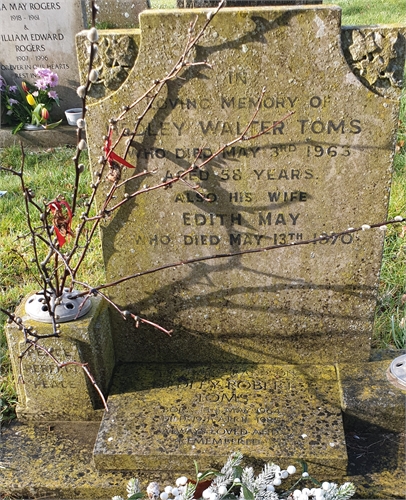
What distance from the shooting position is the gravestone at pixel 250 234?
2154mm

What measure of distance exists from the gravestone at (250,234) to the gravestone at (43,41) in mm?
4379

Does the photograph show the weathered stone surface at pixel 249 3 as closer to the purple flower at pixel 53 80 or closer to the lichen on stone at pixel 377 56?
the lichen on stone at pixel 377 56

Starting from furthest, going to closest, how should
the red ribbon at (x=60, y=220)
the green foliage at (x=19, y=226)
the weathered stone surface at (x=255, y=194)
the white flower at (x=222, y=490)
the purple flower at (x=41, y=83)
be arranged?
the purple flower at (x=41, y=83) < the green foliage at (x=19, y=226) < the red ribbon at (x=60, y=220) < the weathered stone surface at (x=255, y=194) < the white flower at (x=222, y=490)

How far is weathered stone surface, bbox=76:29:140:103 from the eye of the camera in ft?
7.11

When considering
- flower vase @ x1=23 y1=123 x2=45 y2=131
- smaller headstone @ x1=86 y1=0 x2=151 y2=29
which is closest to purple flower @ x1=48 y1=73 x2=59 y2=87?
flower vase @ x1=23 y1=123 x2=45 y2=131

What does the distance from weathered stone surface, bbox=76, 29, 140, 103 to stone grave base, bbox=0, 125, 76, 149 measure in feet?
12.5

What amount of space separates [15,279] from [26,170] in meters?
1.81

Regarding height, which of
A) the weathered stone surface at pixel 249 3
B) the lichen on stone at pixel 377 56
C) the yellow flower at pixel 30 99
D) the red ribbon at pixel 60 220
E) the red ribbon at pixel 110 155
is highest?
the weathered stone surface at pixel 249 3

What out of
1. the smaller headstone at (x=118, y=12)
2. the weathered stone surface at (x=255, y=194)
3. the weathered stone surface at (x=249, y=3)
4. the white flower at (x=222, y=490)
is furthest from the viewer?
the smaller headstone at (x=118, y=12)

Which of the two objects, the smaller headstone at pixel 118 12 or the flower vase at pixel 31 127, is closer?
the flower vase at pixel 31 127

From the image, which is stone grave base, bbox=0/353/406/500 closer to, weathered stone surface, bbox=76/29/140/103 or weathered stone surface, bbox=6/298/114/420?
weathered stone surface, bbox=6/298/114/420

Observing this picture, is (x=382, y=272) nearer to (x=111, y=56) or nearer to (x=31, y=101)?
(x=111, y=56)

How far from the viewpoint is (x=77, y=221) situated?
4.16 metres

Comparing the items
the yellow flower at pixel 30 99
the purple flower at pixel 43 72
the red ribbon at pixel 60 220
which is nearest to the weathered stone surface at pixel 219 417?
the red ribbon at pixel 60 220
